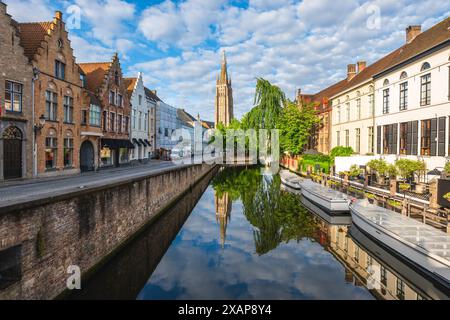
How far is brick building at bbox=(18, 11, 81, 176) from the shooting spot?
17.3m

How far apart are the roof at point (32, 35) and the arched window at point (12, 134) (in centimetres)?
485

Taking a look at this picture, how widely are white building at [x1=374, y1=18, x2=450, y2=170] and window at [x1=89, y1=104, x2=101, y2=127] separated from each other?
26.5 m

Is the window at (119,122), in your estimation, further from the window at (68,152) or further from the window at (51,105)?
the window at (51,105)

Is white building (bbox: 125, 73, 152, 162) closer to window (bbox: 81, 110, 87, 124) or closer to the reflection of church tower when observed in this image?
window (bbox: 81, 110, 87, 124)

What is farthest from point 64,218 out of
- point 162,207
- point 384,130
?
point 384,130

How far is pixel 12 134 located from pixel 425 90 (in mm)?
28240

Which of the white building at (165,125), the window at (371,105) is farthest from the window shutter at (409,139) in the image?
the white building at (165,125)

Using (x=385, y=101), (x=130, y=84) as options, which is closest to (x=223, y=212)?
(x=385, y=101)

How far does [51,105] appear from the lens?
18359mm

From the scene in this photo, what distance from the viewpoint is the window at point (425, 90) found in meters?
20.8

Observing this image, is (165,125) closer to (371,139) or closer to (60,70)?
(60,70)

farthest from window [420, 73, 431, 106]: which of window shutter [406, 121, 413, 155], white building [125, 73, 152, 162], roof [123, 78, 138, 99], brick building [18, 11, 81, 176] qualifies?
roof [123, 78, 138, 99]

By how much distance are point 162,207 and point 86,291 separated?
31.5 ft
